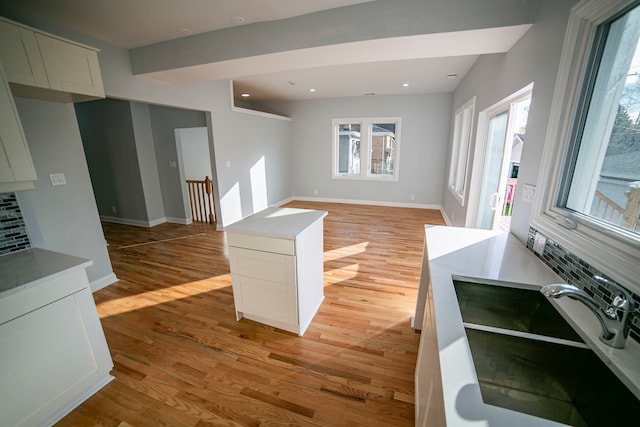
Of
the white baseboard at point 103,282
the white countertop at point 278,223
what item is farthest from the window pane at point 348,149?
the white baseboard at point 103,282

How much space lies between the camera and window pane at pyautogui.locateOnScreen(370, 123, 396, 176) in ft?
19.8

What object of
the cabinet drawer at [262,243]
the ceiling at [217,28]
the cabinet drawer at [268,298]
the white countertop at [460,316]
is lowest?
the cabinet drawer at [268,298]

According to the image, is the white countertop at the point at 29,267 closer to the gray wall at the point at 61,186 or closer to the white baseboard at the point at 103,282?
the gray wall at the point at 61,186

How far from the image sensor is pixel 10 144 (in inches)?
56.6

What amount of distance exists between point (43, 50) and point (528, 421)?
10.2ft

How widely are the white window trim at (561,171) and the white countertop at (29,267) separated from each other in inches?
98.1

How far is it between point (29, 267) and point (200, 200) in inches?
156

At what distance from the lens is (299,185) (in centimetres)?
694

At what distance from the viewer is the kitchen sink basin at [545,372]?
30.1 inches

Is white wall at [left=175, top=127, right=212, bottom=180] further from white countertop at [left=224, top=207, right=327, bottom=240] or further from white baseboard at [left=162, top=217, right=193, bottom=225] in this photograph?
white countertop at [left=224, top=207, right=327, bottom=240]

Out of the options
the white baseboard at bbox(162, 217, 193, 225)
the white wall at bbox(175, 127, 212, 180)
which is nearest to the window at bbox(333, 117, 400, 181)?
the white wall at bbox(175, 127, 212, 180)

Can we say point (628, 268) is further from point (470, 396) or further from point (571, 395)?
point (470, 396)

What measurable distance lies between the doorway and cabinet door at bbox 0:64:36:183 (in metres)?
3.36

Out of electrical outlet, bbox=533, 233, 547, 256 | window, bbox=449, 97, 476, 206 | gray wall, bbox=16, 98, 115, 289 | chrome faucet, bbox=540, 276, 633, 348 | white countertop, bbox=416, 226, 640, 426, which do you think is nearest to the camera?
white countertop, bbox=416, 226, 640, 426
